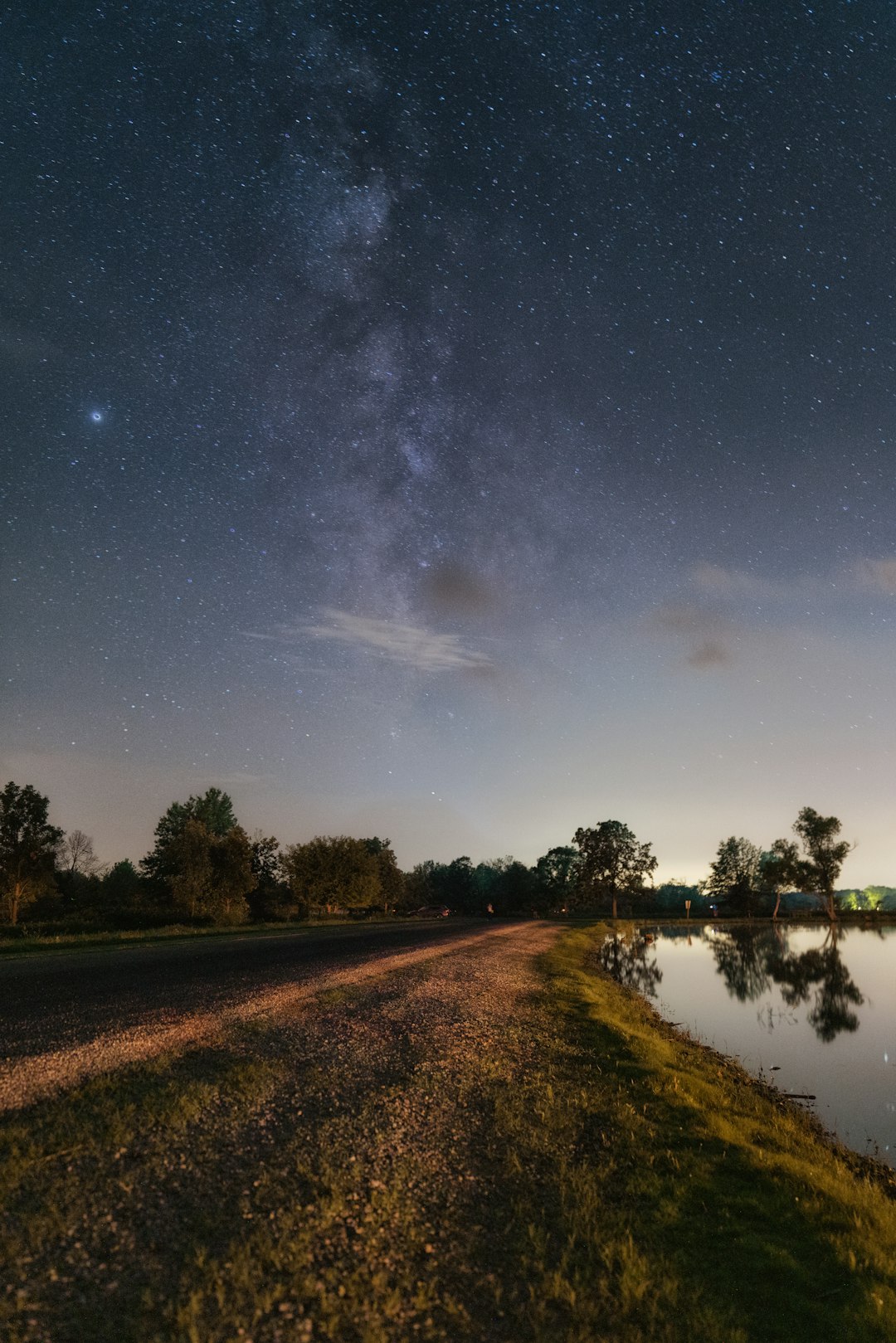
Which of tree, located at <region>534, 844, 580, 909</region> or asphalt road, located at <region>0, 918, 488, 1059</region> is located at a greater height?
asphalt road, located at <region>0, 918, 488, 1059</region>

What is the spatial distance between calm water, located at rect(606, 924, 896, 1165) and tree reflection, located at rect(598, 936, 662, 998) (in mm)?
246

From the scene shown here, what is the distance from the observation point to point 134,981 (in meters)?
20.0

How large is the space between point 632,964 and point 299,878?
1824 inches

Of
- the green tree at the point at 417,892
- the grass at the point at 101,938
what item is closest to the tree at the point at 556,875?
the green tree at the point at 417,892

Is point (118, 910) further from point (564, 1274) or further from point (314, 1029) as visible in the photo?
point (564, 1274)

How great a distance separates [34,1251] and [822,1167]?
11.5 metres

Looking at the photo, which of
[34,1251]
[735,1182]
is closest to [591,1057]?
[735,1182]

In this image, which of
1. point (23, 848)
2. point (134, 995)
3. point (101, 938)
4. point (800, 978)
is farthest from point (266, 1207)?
point (23, 848)

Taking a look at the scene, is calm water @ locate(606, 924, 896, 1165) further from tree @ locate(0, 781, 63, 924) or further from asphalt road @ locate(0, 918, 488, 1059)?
tree @ locate(0, 781, 63, 924)

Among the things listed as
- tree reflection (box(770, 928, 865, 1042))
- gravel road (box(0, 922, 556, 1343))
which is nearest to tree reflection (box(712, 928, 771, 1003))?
tree reflection (box(770, 928, 865, 1042))

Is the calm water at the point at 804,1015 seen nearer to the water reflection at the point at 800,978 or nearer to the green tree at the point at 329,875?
the water reflection at the point at 800,978

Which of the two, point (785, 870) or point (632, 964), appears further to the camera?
point (785, 870)

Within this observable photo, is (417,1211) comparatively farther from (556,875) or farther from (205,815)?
(556,875)

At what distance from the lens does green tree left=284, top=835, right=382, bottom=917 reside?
8256 centimetres
